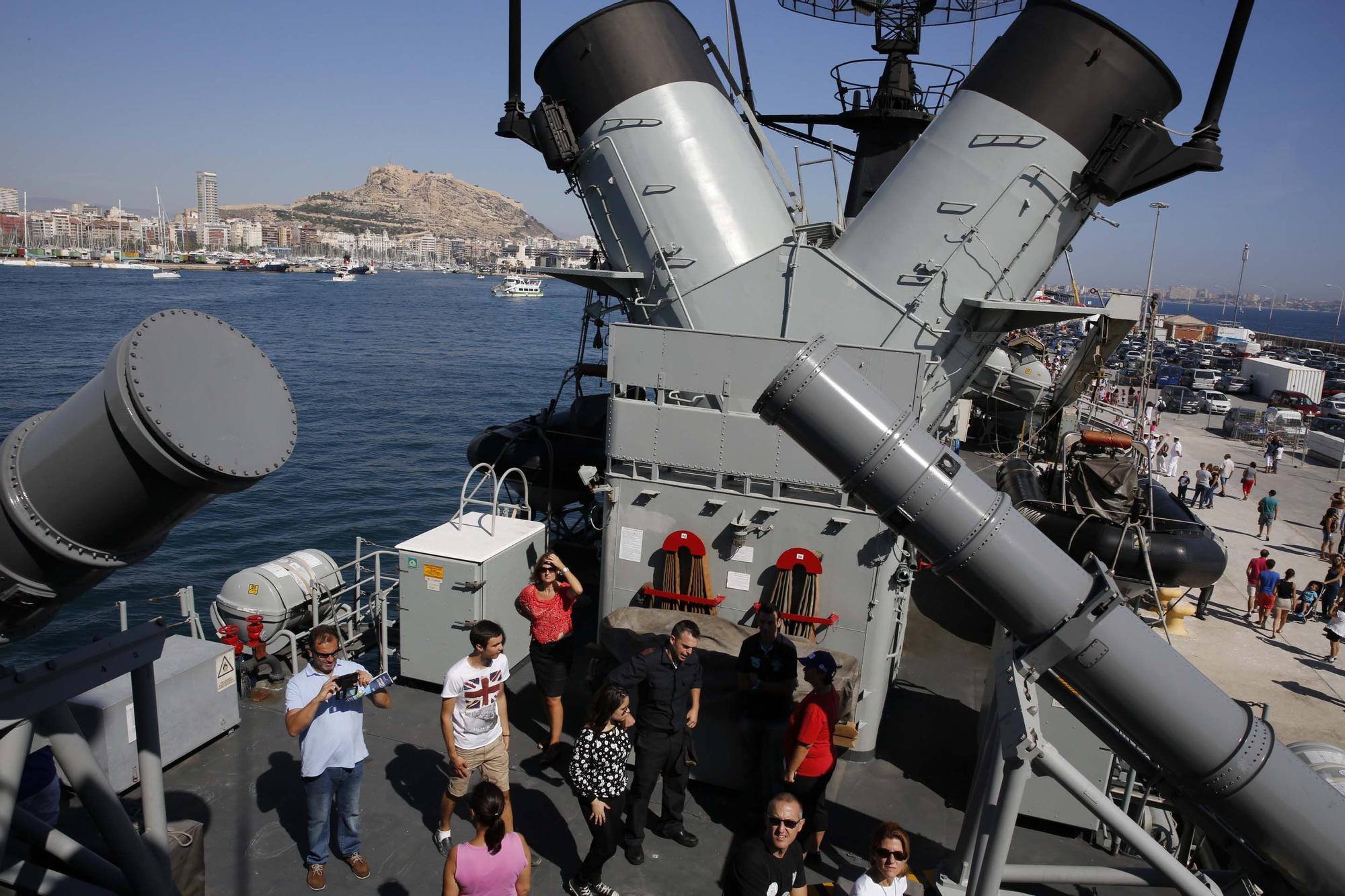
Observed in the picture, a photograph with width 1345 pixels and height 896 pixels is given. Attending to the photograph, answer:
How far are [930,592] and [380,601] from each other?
23.8 feet

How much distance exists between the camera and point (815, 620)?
267 inches

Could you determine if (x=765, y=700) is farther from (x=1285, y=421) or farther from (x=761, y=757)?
(x=1285, y=421)

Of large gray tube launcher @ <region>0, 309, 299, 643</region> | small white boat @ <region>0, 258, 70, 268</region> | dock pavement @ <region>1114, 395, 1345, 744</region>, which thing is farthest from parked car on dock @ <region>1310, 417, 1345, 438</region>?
small white boat @ <region>0, 258, 70, 268</region>

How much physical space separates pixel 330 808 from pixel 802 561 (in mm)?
3855

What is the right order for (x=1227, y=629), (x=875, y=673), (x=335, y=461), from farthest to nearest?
(x=335, y=461) < (x=1227, y=629) < (x=875, y=673)

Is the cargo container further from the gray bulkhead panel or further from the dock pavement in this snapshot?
the gray bulkhead panel

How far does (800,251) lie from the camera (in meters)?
7.71

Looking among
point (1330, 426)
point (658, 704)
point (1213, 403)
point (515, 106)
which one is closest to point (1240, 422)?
point (1330, 426)

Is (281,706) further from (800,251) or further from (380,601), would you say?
(800,251)

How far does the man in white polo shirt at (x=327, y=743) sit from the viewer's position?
485 centimetres

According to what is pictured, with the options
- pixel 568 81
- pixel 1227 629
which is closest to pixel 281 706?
pixel 568 81

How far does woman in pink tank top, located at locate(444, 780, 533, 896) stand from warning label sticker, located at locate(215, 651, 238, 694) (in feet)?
12.1

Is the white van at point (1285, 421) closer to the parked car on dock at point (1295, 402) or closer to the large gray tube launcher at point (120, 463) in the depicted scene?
the parked car on dock at point (1295, 402)

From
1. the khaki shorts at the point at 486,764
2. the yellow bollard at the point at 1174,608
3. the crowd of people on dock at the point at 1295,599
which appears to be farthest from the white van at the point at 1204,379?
the khaki shorts at the point at 486,764
